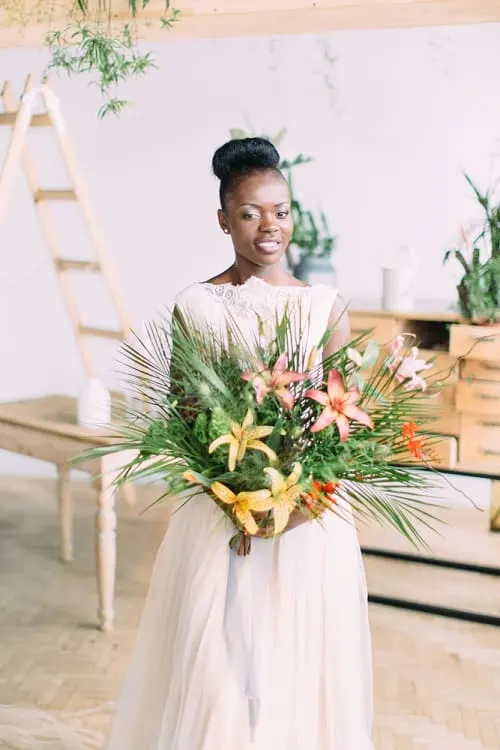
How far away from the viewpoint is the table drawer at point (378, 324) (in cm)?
320

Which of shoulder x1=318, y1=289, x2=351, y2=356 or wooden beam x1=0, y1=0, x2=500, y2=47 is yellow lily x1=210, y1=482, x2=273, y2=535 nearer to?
shoulder x1=318, y1=289, x2=351, y2=356

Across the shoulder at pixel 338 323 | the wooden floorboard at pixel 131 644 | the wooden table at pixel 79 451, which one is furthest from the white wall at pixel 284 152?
the shoulder at pixel 338 323

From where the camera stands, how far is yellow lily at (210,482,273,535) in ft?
4.41

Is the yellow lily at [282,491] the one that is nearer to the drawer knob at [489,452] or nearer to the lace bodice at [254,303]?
the lace bodice at [254,303]

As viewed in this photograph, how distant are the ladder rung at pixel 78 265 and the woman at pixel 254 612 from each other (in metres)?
1.62

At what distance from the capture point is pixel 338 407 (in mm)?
1322

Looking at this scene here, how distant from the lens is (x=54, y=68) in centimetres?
417

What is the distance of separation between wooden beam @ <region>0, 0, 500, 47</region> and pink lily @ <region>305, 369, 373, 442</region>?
2.02 meters

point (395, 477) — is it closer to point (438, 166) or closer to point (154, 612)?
point (154, 612)

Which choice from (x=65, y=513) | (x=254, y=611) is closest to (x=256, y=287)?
(x=254, y=611)

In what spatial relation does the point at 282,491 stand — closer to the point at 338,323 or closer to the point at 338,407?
the point at 338,407

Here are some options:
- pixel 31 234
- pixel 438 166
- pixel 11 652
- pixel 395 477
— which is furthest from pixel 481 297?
pixel 31 234

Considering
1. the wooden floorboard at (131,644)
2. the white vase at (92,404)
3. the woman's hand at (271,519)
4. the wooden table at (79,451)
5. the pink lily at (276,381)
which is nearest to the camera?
the pink lily at (276,381)

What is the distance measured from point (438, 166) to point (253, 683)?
9.73ft
